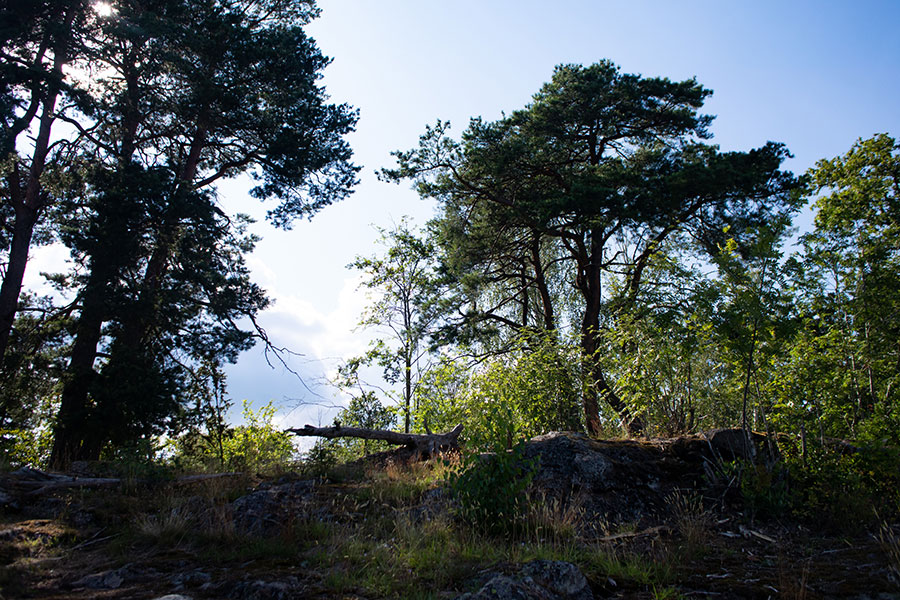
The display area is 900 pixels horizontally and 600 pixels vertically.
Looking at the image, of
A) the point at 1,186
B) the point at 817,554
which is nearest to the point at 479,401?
the point at 817,554

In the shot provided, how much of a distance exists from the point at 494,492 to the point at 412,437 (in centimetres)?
439

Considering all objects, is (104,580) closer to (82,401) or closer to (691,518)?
(691,518)

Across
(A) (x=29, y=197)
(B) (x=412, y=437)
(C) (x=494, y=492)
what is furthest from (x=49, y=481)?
(A) (x=29, y=197)

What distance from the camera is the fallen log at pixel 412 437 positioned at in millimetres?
9316

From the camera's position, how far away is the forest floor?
A: 14.6 ft

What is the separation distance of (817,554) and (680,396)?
326cm

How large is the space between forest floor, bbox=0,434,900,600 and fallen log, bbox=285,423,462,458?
193 centimetres

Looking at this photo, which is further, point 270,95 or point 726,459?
point 270,95

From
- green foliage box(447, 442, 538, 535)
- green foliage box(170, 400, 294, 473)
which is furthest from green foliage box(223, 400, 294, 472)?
green foliage box(447, 442, 538, 535)

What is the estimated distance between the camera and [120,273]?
39.1 ft

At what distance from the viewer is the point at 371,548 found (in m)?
5.29

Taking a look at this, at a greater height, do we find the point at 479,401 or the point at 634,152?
the point at 634,152

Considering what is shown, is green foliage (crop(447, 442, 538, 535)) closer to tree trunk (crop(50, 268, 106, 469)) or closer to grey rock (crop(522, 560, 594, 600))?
grey rock (crop(522, 560, 594, 600))

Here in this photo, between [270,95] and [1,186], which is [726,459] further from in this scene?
[1,186]
